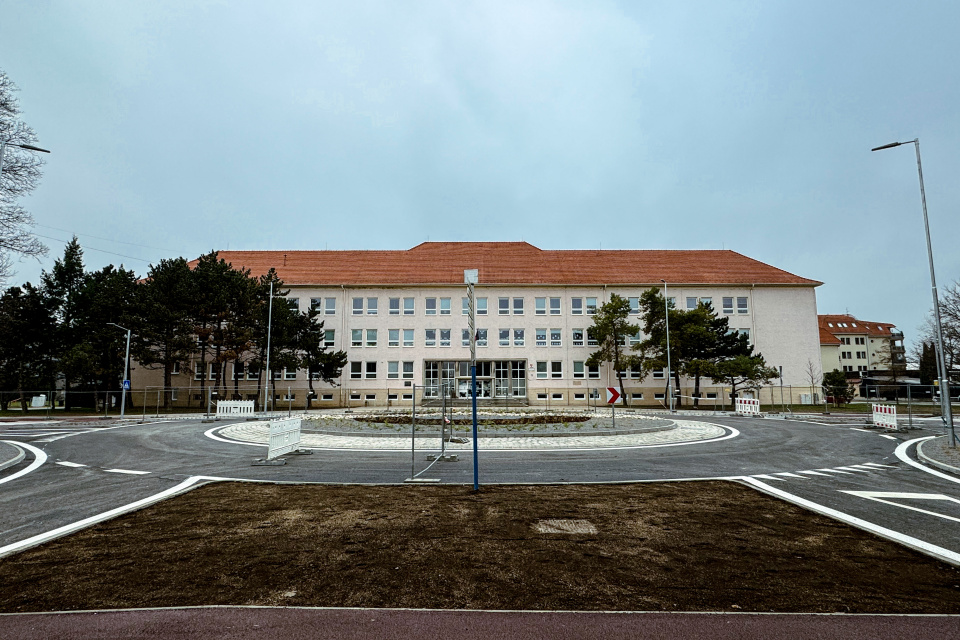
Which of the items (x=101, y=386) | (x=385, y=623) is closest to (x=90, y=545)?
(x=385, y=623)

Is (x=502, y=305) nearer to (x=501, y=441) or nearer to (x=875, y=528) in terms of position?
(x=501, y=441)

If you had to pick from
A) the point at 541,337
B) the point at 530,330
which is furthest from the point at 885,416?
the point at 530,330

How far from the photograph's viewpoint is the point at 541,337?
50.1 meters

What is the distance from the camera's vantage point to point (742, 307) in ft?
167

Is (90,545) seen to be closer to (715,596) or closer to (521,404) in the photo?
(715,596)

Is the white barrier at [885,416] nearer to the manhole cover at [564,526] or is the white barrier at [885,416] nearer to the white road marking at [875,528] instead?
the white road marking at [875,528]

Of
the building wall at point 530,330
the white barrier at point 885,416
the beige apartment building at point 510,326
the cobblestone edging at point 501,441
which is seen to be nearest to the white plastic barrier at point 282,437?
the cobblestone edging at point 501,441

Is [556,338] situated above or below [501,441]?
above

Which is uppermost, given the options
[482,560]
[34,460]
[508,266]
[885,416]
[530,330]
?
[508,266]

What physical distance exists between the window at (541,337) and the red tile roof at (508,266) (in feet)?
15.5

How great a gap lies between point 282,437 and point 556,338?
38.0 meters

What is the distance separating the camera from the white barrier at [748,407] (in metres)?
33.6

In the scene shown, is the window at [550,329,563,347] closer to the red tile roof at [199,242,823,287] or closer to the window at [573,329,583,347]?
the window at [573,329,583,347]

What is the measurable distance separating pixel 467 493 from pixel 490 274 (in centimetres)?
4370
